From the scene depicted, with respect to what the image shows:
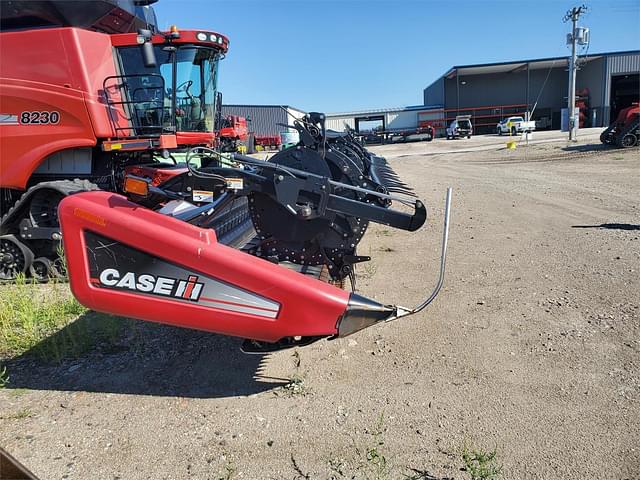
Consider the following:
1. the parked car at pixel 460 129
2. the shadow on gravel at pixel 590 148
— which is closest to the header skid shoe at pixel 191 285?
the shadow on gravel at pixel 590 148

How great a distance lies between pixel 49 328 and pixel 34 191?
209 cm

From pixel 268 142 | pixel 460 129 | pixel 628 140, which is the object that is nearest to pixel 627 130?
pixel 628 140

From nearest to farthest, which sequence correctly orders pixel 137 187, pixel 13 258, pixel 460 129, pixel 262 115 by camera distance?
1. pixel 137 187
2. pixel 13 258
3. pixel 460 129
4. pixel 262 115

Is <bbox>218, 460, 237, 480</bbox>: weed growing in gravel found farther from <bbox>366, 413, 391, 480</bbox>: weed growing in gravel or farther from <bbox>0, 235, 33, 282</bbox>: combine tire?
<bbox>0, 235, 33, 282</bbox>: combine tire

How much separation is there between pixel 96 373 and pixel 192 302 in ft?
3.94

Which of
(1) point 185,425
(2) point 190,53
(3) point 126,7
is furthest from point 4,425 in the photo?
(3) point 126,7

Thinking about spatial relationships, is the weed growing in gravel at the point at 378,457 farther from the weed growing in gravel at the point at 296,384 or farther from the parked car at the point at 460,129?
the parked car at the point at 460,129

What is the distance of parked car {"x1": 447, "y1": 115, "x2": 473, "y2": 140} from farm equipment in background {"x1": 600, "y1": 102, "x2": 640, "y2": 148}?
21697 millimetres

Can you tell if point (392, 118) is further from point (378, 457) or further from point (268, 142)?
point (378, 457)

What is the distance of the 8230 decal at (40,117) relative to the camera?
538 cm

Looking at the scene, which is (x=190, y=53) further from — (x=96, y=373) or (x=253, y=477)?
(x=253, y=477)

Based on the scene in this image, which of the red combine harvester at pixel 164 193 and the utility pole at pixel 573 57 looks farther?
the utility pole at pixel 573 57

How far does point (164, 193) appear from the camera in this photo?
295cm

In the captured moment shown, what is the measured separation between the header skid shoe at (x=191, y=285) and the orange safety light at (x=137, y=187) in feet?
0.75
